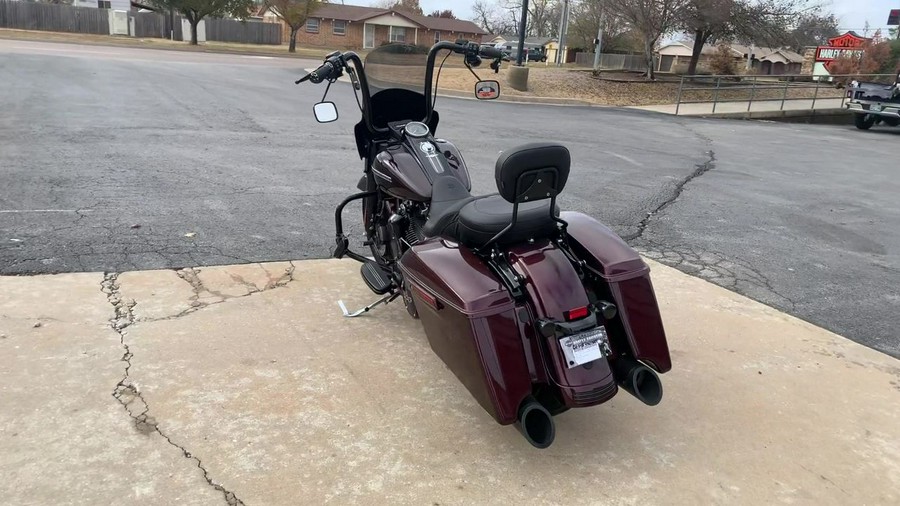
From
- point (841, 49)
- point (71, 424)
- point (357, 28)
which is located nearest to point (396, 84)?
point (71, 424)

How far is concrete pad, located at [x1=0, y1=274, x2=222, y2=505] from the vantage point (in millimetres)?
2490

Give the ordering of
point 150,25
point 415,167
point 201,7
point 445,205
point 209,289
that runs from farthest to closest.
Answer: point 150,25
point 201,7
point 209,289
point 415,167
point 445,205

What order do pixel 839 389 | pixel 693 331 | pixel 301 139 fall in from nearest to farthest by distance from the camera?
pixel 839 389 → pixel 693 331 → pixel 301 139

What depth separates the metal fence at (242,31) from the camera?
49.7 m

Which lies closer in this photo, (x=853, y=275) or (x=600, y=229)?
(x=600, y=229)

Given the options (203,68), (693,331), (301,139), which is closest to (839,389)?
(693,331)

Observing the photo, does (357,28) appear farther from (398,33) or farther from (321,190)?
(321,190)

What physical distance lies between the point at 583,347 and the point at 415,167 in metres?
1.71

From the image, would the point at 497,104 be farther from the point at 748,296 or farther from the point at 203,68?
the point at 748,296

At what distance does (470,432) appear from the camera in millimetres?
3037

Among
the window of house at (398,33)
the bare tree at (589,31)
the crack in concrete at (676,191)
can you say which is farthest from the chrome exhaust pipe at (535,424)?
the window of house at (398,33)

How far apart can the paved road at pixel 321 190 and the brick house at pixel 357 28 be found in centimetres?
4452

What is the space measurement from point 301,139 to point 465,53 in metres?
5.76

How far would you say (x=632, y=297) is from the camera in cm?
294
